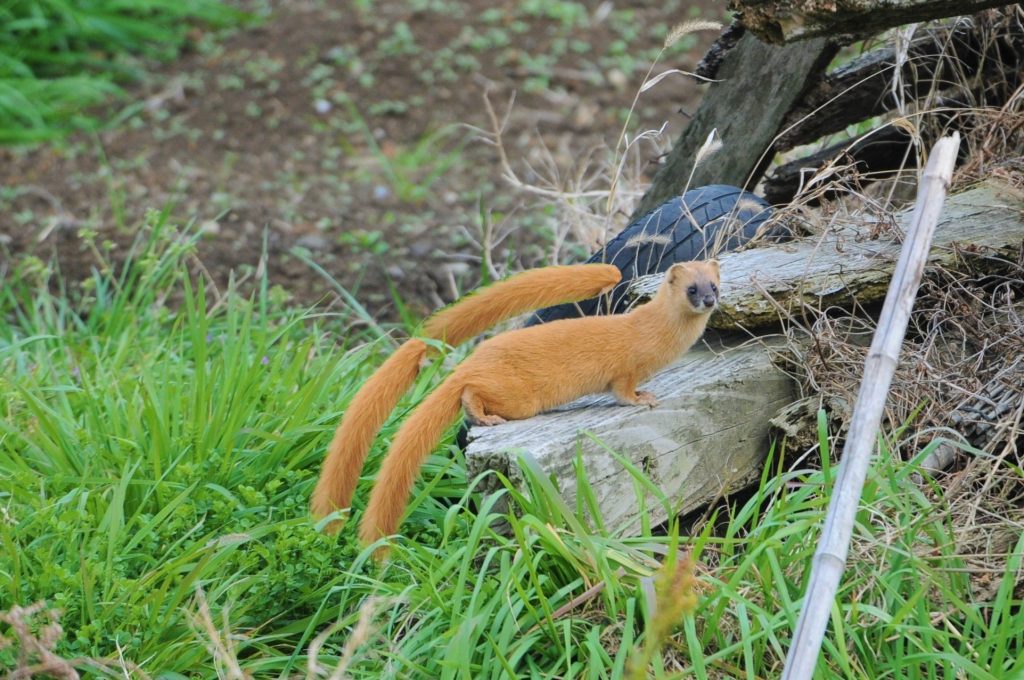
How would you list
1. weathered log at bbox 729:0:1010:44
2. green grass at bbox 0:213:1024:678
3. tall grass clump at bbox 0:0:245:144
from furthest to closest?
tall grass clump at bbox 0:0:245:144
weathered log at bbox 729:0:1010:44
green grass at bbox 0:213:1024:678

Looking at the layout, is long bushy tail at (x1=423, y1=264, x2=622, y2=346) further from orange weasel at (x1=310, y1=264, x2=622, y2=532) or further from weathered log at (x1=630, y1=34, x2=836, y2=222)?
weathered log at (x1=630, y1=34, x2=836, y2=222)

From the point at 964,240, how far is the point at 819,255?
398 millimetres

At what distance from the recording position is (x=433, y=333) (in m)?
3.14

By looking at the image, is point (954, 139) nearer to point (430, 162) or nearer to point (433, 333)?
point (433, 333)

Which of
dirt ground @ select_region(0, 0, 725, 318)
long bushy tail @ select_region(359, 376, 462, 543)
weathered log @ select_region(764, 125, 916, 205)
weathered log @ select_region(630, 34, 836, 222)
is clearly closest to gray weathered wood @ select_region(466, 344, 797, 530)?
long bushy tail @ select_region(359, 376, 462, 543)

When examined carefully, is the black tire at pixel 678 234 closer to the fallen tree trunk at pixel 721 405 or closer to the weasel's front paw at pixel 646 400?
the fallen tree trunk at pixel 721 405

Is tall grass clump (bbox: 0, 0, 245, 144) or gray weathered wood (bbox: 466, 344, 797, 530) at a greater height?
tall grass clump (bbox: 0, 0, 245, 144)

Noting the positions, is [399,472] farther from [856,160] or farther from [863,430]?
[856,160]

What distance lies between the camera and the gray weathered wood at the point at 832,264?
3.00 meters

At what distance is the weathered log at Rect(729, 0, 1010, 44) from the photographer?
2568 mm

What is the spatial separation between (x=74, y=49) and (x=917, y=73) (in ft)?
18.0

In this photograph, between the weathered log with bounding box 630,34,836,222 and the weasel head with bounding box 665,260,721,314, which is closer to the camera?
the weasel head with bounding box 665,260,721,314

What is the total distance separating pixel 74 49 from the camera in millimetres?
7246

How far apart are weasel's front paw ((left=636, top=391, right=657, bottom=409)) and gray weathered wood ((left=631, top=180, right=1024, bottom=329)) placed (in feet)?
1.05
